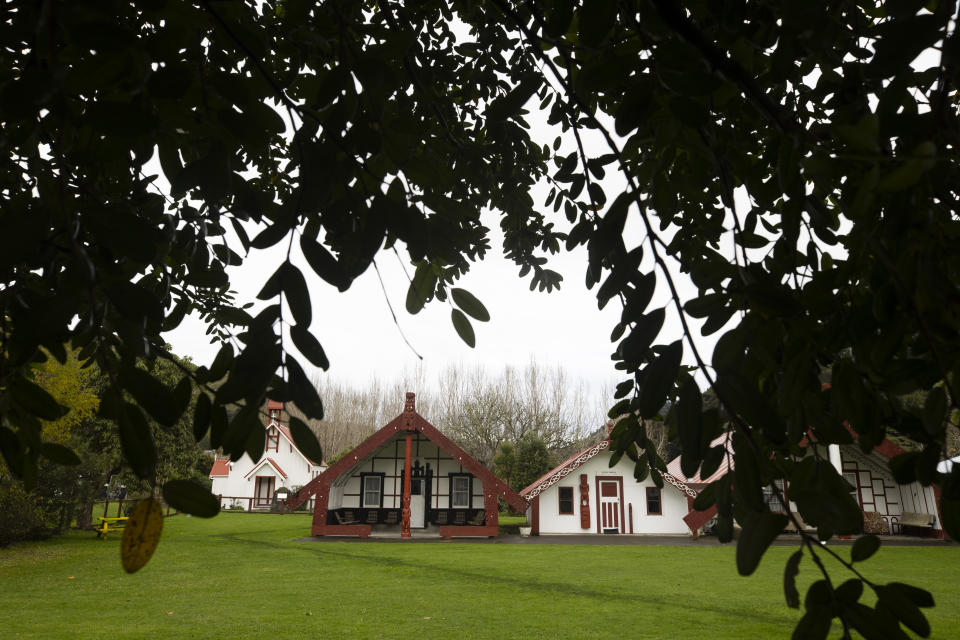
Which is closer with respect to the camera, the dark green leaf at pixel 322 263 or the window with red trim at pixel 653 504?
the dark green leaf at pixel 322 263

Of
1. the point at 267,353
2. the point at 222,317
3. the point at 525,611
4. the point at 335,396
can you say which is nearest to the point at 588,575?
the point at 525,611

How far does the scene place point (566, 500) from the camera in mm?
15570

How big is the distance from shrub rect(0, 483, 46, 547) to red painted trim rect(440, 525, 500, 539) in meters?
8.54

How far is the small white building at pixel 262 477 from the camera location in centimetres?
2795

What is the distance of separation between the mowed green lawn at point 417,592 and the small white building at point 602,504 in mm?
3971

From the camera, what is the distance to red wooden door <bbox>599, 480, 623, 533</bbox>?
1546 cm

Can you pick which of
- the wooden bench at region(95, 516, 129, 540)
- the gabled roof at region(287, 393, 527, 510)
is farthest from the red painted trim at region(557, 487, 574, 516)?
the wooden bench at region(95, 516, 129, 540)

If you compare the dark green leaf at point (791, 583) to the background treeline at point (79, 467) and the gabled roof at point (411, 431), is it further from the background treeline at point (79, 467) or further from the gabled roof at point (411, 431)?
the gabled roof at point (411, 431)

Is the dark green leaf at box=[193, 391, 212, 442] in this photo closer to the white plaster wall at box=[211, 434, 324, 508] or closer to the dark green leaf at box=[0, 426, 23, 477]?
the dark green leaf at box=[0, 426, 23, 477]

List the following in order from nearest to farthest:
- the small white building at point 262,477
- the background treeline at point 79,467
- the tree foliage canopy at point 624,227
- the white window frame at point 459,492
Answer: the tree foliage canopy at point 624,227, the background treeline at point 79,467, the white window frame at point 459,492, the small white building at point 262,477

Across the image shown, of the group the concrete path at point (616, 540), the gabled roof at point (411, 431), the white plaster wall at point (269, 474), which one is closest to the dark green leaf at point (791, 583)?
the concrete path at point (616, 540)

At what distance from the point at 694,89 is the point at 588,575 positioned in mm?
8339

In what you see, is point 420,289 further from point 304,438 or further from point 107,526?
point 107,526

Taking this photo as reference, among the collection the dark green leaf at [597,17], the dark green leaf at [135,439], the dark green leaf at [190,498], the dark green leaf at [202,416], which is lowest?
the dark green leaf at [190,498]
